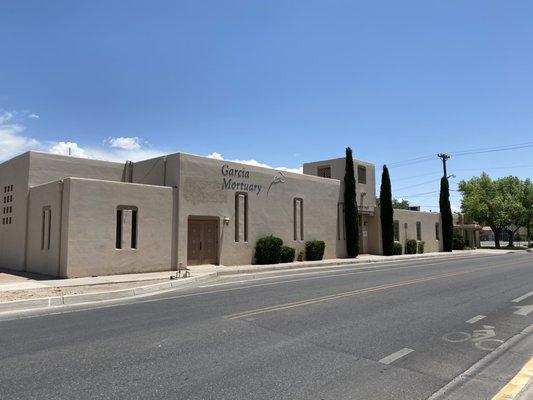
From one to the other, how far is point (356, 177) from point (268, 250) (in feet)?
39.7

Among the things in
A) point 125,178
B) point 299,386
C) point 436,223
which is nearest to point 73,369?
point 299,386

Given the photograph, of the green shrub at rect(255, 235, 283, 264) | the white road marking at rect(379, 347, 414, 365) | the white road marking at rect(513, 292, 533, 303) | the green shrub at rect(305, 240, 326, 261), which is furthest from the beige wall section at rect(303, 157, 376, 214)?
the white road marking at rect(379, 347, 414, 365)

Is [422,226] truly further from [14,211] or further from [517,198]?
[14,211]

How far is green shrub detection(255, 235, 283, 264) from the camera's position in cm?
2516

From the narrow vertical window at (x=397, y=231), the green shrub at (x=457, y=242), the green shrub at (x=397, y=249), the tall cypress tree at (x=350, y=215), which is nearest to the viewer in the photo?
the tall cypress tree at (x=350, y=215)

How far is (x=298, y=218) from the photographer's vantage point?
28625 mm

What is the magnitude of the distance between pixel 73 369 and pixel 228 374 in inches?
77.6

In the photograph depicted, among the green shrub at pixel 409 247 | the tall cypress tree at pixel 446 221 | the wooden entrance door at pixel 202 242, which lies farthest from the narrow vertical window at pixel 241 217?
the tall cypress tree at pixel 446 221

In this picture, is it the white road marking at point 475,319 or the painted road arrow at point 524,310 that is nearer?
the white road marking at point 475,319

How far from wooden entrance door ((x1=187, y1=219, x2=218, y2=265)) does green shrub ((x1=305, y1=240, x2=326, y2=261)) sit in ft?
23.2

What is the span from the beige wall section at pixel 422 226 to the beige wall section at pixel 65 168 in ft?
79.2

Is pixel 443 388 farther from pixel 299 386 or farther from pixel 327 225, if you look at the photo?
pixel 327 225

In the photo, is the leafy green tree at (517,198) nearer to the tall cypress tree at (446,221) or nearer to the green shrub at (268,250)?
the tall cypress tree at (446,221)

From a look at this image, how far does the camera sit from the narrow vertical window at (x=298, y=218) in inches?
1116
